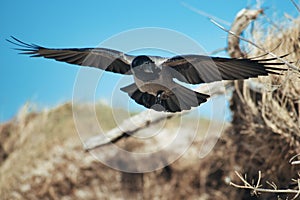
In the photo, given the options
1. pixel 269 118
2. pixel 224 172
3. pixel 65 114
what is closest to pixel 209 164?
pixel 224 172

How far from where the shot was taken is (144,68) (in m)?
3.76

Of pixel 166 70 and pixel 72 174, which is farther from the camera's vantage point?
pixel 72 174

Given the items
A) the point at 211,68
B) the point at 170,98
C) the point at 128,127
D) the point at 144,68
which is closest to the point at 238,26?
the point at 128,127

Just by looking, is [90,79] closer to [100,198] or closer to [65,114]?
[100,198]

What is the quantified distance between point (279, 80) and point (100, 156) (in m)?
5.15

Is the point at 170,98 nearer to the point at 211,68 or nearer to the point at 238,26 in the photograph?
the point at 211,68

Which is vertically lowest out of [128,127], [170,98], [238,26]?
[170,98]

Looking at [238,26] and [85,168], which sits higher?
[238,26]

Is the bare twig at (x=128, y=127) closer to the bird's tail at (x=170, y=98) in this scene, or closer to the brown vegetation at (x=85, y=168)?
the brown vegetation at (x=85, y=168)

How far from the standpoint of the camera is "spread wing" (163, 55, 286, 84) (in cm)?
393

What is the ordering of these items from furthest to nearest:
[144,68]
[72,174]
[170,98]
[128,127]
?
[72,174]
[128,127]
[170,98]
[144,68]

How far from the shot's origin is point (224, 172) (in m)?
8.24

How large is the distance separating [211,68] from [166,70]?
0.45m

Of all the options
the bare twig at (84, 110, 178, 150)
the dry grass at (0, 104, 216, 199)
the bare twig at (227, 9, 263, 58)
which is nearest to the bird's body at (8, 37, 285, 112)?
the bare twig at (84, 110, 178, 150)
